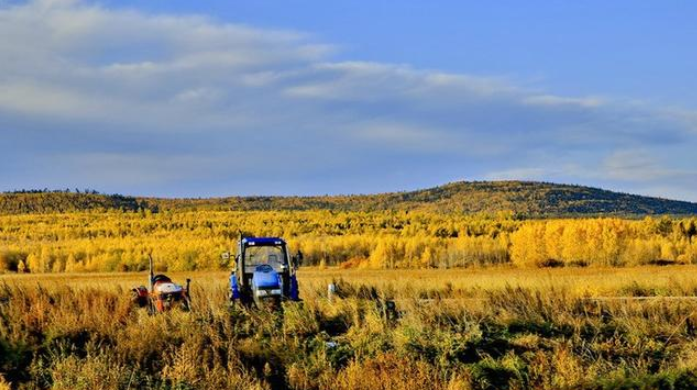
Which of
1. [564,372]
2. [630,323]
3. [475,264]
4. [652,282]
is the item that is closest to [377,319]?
[564,372]

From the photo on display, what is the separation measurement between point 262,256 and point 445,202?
122 metres

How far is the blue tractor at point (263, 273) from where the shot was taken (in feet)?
67.9

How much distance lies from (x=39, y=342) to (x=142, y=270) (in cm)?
3160

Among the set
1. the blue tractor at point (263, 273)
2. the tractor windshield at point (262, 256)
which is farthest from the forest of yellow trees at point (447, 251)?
the blue tractor at point (263, 273)

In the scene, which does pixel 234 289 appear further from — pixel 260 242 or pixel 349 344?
pixel 349 344

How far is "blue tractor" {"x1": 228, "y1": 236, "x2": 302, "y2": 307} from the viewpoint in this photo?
2069 cm

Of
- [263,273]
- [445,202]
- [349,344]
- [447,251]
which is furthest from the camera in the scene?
Result: [445,202]

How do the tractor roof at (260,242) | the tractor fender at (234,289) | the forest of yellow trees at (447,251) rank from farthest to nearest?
1. the forest of yellow trees at (447,251)
2. the tractor roof at (260,242)
3. the tractor fender at (234,289)

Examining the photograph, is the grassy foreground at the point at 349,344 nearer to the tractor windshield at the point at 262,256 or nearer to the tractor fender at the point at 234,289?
the tractor fender at the point at 234,289

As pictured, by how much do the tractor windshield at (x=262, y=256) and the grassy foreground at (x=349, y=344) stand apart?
52.2 inches

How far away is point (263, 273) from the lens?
20938 millimetres

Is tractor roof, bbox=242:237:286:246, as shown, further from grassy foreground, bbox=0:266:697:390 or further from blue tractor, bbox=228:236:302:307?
grassy foreground, bbox=0:266:697:390

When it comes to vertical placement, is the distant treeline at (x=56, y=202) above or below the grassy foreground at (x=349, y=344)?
above

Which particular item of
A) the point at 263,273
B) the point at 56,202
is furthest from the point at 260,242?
the point at 56,202
